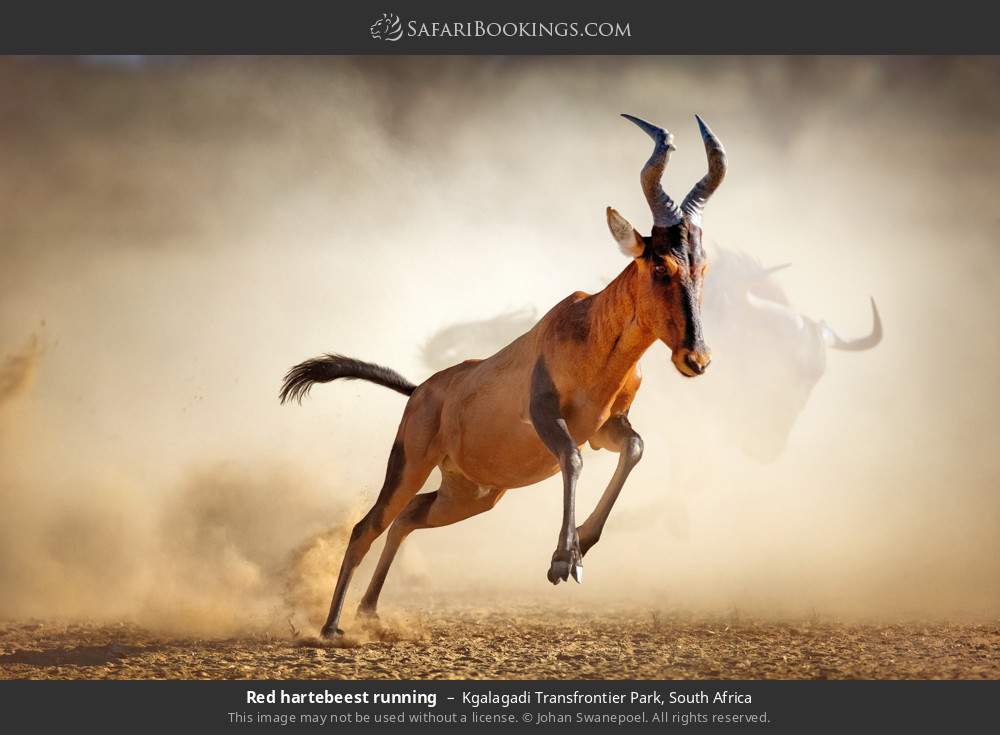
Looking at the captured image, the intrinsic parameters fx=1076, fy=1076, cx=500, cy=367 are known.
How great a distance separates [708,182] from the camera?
279 inches

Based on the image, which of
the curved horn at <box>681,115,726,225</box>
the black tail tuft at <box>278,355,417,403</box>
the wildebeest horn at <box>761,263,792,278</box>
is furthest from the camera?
the wildebeest horn at <box>761,263,792,278</box>

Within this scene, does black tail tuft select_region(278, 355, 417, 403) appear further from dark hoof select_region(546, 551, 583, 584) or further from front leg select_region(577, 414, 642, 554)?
dark hoof select_region(546, 551, 583, 584)

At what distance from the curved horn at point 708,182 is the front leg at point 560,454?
1478 mm

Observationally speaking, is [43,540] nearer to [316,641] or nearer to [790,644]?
[316,641]

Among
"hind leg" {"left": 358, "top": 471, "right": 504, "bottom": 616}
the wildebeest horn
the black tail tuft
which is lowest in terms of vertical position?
"hind leg" {"left": 358, "top": 471, "right": 504, "bottom": 616}

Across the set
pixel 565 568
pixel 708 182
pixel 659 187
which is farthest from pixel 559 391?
pixel 708 182

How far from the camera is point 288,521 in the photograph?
41.9 feet

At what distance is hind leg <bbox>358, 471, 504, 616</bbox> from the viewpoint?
8.71m

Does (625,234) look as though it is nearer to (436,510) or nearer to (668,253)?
(668,253)

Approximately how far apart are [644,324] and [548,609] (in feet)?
18.1

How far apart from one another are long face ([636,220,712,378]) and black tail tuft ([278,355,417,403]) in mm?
3049

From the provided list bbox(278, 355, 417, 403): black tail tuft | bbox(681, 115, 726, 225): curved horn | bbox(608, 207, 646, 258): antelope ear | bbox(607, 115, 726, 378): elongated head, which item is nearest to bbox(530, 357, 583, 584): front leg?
bbox(607, 115, 726, 378): elongated head

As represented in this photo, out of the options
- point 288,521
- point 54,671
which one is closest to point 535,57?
point 288,521

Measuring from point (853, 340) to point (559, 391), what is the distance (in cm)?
786
